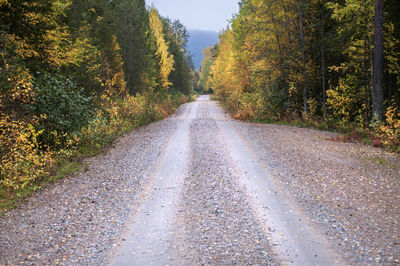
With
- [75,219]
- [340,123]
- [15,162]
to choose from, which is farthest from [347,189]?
[340,123]

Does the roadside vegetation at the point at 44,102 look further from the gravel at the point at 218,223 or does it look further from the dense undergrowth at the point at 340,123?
the dense undergrowth at the point at 340,123

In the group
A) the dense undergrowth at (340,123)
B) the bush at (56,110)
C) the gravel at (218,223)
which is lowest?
the gravel at (218,223)

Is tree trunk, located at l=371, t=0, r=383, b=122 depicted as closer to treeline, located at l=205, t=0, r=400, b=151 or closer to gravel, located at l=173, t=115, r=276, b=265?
treeline, located at l=205, t=0, r=400, b=151

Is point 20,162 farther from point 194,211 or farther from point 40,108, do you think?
point 194,211

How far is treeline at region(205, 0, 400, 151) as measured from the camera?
13.2m

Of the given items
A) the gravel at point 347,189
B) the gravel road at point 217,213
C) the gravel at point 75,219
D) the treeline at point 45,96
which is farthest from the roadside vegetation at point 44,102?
the gravel at point 347,189

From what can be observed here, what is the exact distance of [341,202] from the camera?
5.77 metres

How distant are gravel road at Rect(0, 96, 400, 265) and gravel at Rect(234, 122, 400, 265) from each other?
0.02m

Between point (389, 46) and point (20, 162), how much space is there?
15.3 metres

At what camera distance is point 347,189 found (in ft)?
21.0

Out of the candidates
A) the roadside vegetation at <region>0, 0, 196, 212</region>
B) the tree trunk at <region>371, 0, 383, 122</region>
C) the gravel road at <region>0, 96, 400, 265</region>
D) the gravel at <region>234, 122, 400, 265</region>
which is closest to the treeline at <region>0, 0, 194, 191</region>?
the roadside vegetation at <region>0, 0, 196, 212</region>

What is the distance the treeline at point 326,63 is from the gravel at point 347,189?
2.15 meters

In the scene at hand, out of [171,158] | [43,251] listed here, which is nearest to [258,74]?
[171,158]

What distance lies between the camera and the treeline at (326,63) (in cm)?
1320
